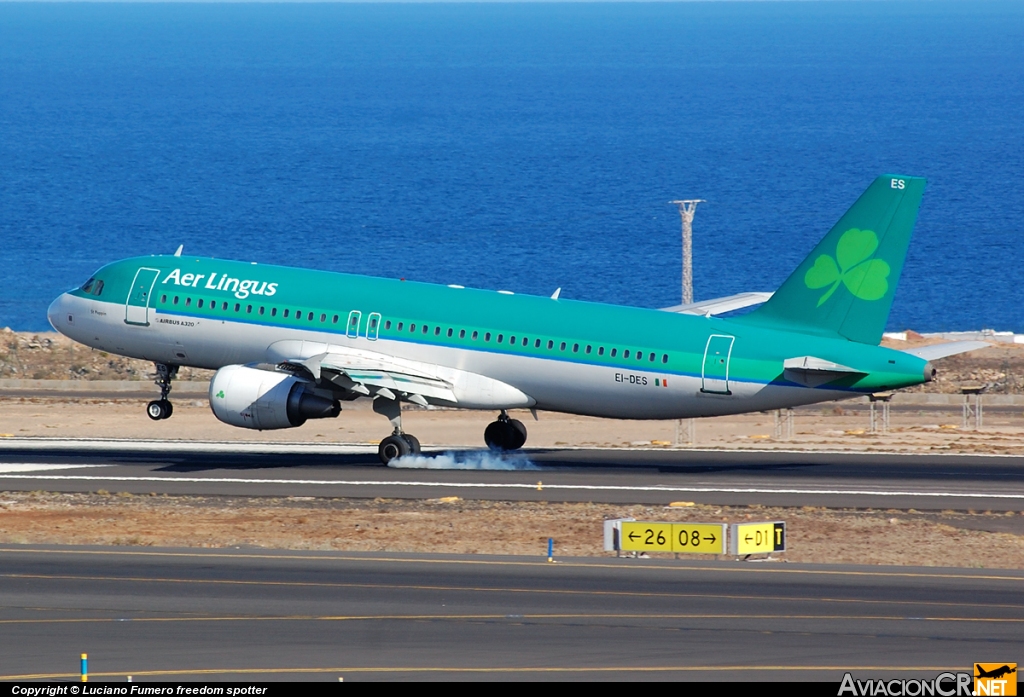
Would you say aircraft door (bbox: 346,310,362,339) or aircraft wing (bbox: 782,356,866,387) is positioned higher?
aircraft door (bbox: 346,310,362,339)

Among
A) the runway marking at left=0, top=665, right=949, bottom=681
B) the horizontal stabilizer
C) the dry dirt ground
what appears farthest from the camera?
the horizontal stabilizer

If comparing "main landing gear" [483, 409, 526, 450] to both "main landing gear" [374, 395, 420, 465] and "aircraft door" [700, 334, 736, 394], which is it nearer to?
"main landing gear" [374, 395, 420, 465]

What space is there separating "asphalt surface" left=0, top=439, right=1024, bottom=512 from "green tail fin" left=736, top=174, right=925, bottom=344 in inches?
185

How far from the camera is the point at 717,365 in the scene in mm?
44219

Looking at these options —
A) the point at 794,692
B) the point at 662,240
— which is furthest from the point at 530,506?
the point at 662,240

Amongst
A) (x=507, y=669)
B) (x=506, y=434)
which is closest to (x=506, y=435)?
(x=506, y=434)

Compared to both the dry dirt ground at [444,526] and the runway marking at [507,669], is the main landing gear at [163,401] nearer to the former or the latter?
the dry dirt ground at [444,526]

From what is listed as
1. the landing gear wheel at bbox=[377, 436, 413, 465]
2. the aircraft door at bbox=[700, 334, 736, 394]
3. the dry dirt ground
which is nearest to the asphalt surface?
the landing gear wheel at bbox=[377, 436, 413, 465]

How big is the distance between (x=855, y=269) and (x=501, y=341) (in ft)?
35.7

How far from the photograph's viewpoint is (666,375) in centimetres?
4478

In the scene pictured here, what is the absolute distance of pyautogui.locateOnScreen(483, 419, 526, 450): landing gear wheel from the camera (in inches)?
1993

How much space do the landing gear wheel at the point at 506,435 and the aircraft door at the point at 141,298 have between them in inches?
470

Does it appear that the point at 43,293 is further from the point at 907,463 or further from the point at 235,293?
the point at 907,463

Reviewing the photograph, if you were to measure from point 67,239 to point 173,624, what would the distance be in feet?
461
